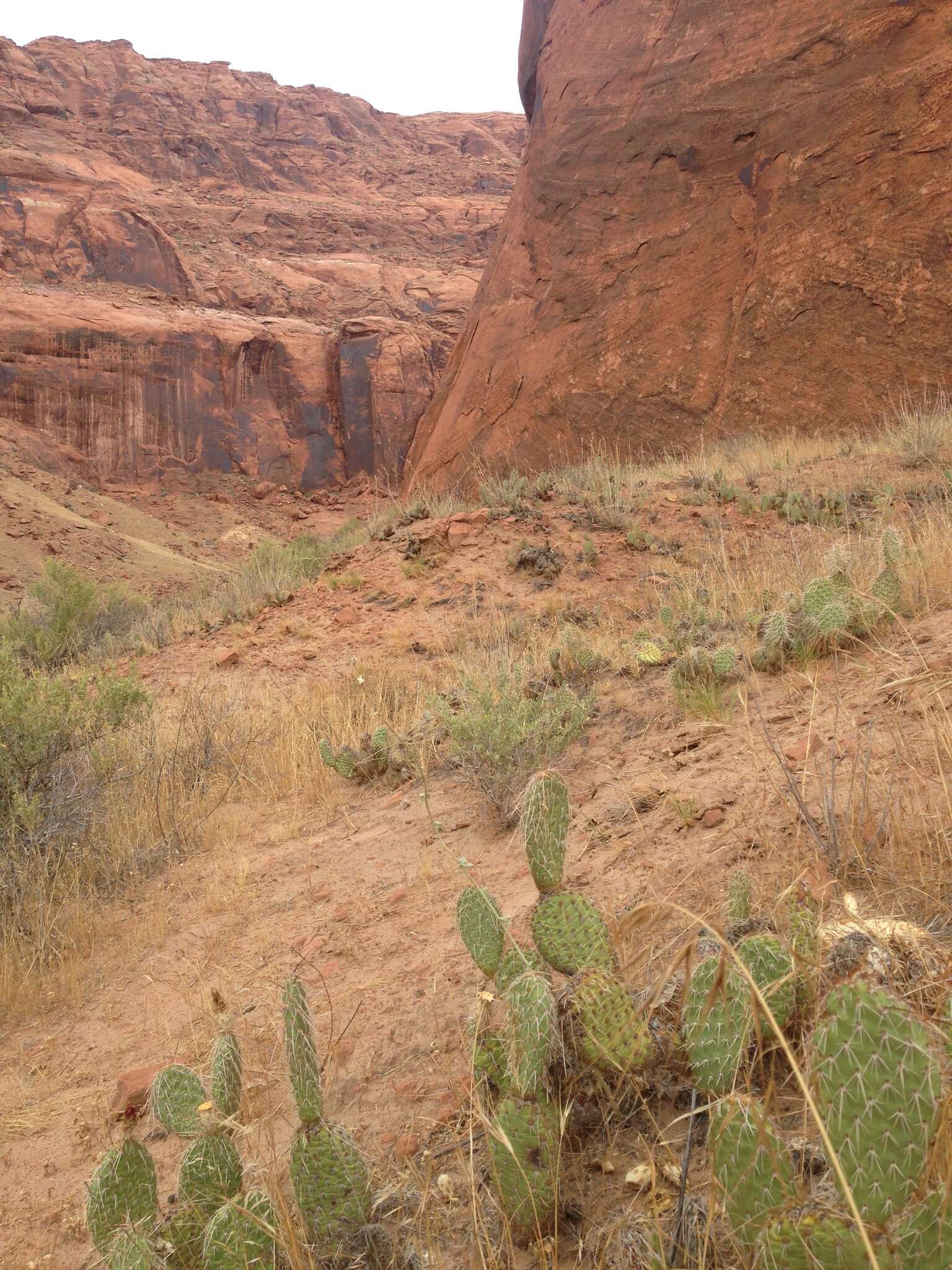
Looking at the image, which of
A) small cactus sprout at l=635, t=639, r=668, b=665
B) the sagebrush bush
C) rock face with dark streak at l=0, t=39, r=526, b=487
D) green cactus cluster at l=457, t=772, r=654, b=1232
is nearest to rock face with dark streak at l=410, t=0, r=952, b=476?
small cactus sprout at l=635, t=639, r=668, b=665

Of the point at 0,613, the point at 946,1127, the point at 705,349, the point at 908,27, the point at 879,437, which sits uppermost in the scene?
the point at 908,27

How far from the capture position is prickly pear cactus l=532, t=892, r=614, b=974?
1.55 meters

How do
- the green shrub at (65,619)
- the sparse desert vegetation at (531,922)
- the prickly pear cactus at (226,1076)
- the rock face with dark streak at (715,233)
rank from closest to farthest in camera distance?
the sparse desert vegetation at (531,922) → the prickly pear cactus at (226,1076) → the green shrub at (65,619) → the rock face with dark streak at (715,233)

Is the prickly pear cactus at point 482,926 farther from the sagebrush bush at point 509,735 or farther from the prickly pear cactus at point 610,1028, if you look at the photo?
the sagebrush bush at point 509,735

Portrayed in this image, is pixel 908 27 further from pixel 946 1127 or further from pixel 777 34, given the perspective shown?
pixel 946 1127

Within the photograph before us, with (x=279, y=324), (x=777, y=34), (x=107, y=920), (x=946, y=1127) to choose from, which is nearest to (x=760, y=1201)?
(x=946, y=1127)

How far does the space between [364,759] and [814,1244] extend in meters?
3.19

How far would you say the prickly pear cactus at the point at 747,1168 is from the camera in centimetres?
95

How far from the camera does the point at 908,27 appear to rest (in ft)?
29.8

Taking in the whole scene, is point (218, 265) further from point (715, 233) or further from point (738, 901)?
point (738, 901)

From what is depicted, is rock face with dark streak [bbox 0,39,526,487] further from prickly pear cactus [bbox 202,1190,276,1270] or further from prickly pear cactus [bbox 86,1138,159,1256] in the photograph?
prickly pear cactus [bbox 202,1190,276,1270]

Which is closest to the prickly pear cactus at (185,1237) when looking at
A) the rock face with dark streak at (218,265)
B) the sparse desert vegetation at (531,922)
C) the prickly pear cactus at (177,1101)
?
the sparse desert vegetation at (531,922)

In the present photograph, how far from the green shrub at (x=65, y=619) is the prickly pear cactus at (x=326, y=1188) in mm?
7573

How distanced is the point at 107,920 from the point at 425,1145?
190cm
